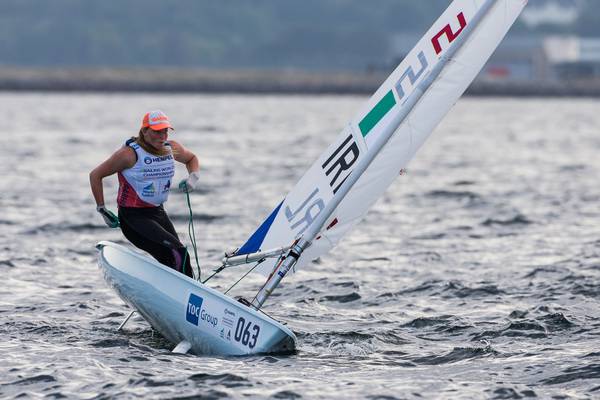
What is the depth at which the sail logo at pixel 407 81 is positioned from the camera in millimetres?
9578

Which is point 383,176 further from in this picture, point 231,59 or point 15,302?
point 231,59

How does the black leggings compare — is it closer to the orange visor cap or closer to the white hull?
the white hull

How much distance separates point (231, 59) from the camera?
164m

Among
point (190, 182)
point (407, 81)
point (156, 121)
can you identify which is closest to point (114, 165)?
point (156, 121)

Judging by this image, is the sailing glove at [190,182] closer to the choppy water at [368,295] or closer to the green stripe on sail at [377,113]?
the choppy water at [368,295]

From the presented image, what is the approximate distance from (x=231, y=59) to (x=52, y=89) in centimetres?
7083

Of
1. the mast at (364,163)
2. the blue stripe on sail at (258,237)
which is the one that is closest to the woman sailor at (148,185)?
the blue stripe on sail at (258,237)

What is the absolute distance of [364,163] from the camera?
9.68 m

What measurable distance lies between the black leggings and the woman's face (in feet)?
2.07

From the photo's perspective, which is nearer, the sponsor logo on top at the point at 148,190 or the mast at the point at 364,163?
the mast at the point at 364,163

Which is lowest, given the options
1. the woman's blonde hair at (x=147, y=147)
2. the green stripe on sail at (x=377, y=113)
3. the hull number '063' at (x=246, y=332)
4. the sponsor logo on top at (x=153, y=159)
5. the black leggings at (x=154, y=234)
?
the hull number '063' at (x=246, y=332)

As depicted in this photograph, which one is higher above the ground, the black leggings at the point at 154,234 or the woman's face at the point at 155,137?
the woman's face at the point at 155,137

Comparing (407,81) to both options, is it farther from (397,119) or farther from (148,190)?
(148,190)

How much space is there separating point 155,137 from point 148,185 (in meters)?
0.45
